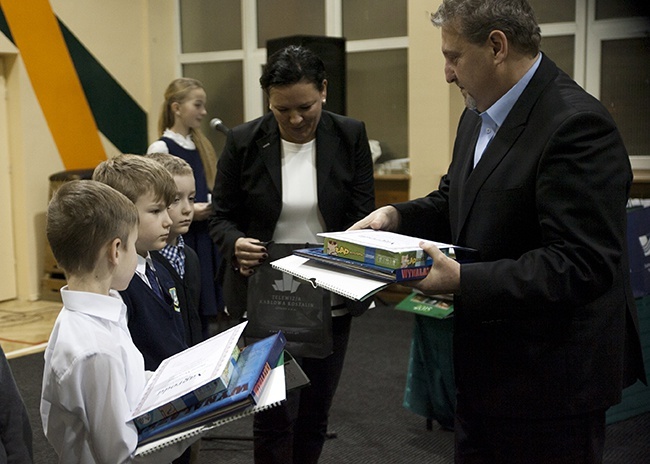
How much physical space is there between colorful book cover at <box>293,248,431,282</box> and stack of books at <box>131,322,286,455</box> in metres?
0.24

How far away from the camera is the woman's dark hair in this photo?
83.7 inches

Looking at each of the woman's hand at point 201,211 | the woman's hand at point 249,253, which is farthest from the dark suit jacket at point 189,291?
the woman's hand at point 201,211

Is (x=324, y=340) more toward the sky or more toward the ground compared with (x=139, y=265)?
more toward the ground

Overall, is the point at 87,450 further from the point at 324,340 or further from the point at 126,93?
the point at 126,93

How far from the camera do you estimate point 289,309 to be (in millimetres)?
2217

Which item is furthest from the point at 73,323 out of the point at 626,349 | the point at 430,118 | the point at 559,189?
the point at 430,118

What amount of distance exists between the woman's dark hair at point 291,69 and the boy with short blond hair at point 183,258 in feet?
1.37

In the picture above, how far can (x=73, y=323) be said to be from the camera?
139 centimetres

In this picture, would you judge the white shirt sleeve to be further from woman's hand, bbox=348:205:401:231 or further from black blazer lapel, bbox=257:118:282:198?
black blazer lapel, bbox=257:118:282:198

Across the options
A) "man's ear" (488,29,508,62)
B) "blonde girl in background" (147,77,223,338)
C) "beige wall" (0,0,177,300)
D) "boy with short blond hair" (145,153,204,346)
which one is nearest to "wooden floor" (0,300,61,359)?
"beige wall" (0,0,177,300)

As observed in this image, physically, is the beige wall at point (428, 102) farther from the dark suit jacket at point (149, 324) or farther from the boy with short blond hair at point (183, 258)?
the dark suit jacket at point (149, 324)

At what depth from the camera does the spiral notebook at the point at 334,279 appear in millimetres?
1381

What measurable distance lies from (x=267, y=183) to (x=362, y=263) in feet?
2.79

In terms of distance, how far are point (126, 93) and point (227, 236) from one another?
4852 mm
